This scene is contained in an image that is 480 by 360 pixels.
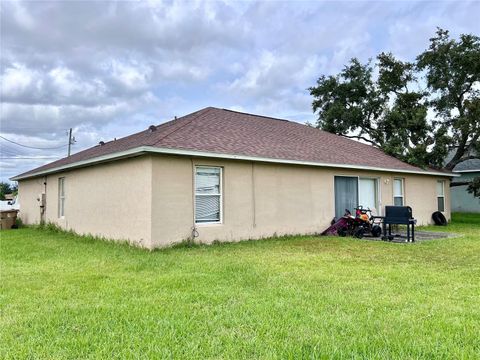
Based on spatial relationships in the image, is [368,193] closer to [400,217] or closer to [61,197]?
[400,217]

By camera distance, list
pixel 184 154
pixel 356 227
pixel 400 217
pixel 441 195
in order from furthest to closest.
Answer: pixel 441 195 < pixel 356 227 < pixel 400 217 < pixel 184 154

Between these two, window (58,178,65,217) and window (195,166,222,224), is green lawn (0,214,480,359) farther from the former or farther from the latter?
Result: window (58,178,65,217)

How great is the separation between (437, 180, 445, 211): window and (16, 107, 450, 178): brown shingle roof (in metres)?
2.42

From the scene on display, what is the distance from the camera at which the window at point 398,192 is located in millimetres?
15104

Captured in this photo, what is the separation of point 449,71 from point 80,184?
19.1 metres

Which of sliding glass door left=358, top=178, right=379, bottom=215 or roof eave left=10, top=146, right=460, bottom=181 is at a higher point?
roof eave left=10, top=146, right=460, bottom=181

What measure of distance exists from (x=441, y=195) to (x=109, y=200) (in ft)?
49.7

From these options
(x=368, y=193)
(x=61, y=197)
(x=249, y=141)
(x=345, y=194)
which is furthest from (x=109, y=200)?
(x=368, y=193)

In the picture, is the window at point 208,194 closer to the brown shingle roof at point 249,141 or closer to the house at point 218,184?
the house at point 218,184

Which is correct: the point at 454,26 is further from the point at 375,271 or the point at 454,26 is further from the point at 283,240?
the point at 375,271

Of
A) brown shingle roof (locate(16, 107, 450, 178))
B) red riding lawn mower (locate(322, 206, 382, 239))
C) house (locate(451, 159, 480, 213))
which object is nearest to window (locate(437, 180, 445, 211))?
brown shingle roof (locate(16, 107, 450, 178))

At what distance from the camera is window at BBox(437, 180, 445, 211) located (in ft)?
57.2

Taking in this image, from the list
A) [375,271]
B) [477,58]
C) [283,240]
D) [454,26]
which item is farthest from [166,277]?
[454,26]

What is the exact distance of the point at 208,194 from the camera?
984cm
